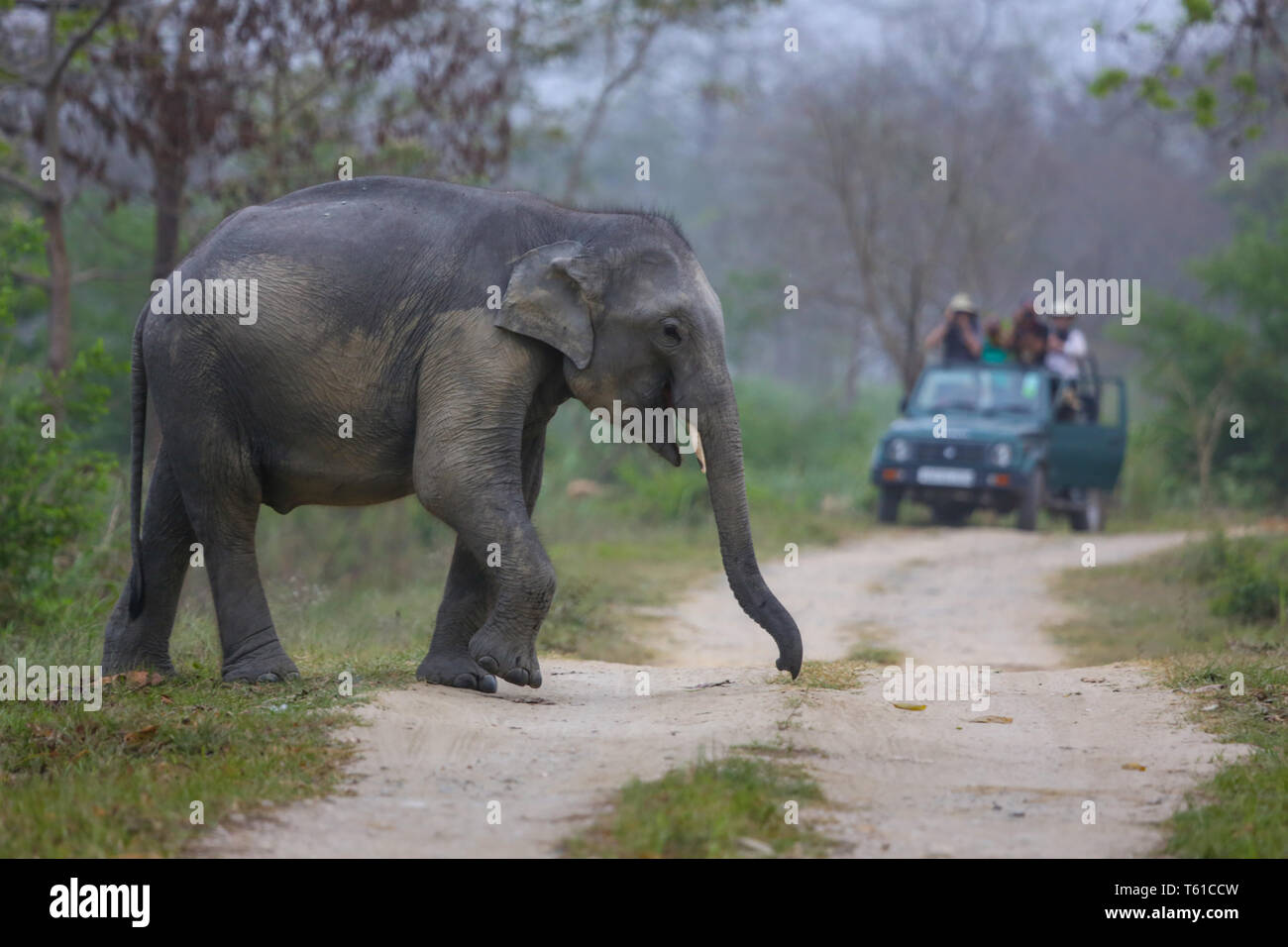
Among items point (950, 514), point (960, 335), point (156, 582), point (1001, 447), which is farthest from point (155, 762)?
point (960, 335)

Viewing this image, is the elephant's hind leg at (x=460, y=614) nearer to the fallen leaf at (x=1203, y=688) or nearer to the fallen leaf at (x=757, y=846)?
the fallen leaf at (x=757, y=846)

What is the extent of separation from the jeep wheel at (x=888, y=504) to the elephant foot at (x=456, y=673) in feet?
42.2

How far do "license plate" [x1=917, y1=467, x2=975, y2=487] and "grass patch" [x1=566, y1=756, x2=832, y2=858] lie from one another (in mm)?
13736

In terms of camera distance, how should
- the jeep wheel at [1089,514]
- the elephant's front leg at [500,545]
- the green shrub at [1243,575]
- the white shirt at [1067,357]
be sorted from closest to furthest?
the elephant's front leg at [500,545], the green shrub at [1243,575], the white shirt at [1067,357], the jeep wheel at [1089,514]

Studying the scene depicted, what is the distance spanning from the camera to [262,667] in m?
7.42

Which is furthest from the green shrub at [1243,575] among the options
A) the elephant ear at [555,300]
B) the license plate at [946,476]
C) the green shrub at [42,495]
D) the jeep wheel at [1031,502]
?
the green shrub at [42,495]

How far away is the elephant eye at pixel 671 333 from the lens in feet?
23.7

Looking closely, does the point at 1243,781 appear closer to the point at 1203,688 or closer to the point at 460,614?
the point at 1203,688

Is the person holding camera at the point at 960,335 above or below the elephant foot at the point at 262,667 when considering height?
above

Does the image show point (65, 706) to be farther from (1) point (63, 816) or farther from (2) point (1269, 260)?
(2) point (1269, 260)

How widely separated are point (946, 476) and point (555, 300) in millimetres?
12567

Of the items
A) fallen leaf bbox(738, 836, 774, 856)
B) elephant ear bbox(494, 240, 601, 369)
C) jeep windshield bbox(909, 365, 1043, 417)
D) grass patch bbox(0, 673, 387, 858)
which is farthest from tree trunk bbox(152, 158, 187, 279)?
fallen leaf bbox(738, 836, 774, 856)
